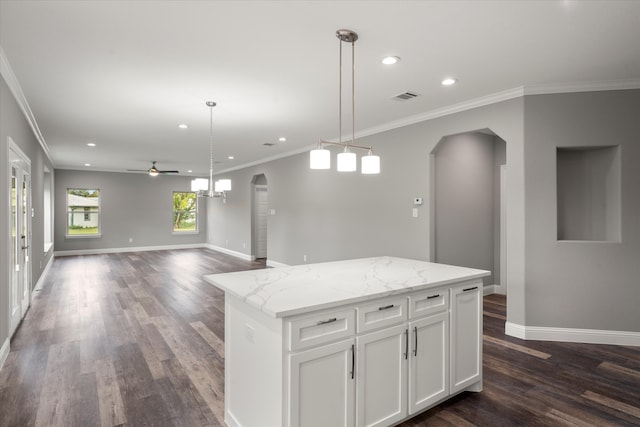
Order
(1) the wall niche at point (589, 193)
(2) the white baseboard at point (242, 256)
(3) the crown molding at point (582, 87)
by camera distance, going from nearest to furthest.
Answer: (3) the crown molding at point (582, 87)
(1) the wall niche at point (589, 193)
(2) the white baseboard at point (242, 256)

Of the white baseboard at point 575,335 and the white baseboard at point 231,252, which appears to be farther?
the white baseboard at point 231,252

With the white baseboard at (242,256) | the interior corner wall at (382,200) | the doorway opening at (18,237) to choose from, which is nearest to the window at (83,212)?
the white baseboard at (242,256)

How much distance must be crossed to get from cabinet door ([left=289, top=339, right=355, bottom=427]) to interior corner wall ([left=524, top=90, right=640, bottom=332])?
106 inches

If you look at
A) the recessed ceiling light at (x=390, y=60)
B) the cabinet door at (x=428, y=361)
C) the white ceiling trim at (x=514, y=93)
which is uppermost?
the recessed ceiling light at (x=390, y=60)

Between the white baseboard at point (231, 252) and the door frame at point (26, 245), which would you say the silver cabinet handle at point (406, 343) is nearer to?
the door frame at point (26, 245)

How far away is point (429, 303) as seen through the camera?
2299 mm

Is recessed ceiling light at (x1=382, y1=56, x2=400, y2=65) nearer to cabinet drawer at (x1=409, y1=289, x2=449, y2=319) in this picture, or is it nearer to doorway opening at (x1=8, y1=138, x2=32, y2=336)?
cabinet drawer at (x1=409, y1=289, x2=449, y2=319)

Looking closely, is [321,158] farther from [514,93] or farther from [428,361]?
[514,93]

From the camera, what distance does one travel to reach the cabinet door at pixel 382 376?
1968mm

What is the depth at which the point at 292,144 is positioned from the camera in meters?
6.76

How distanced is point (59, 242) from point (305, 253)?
7849 mm

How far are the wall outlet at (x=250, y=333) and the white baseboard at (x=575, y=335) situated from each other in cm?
309

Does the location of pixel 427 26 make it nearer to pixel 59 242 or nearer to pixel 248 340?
pixel 248 340

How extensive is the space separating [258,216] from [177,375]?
6.76 metres
